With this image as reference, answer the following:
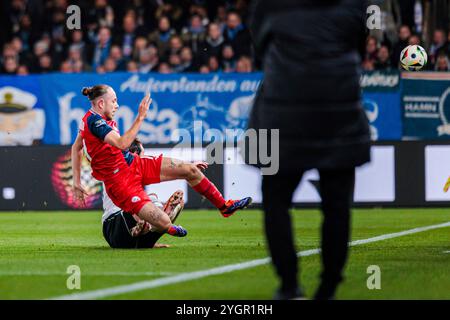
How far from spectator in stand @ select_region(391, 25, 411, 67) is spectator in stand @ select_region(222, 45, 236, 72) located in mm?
2648

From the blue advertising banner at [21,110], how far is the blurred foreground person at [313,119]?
37.4 ft

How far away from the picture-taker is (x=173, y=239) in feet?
38.1

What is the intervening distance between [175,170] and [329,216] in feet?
14.8

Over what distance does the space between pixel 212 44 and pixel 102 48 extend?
196cm

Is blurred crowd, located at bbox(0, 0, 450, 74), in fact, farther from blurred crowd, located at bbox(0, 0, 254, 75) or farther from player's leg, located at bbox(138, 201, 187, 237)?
player's leg, located at bbox(138, 201, 187, 237)

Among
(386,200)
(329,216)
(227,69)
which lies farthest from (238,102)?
(329,216)

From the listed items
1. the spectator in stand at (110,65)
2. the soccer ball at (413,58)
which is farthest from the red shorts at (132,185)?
the spectator in stand at (110,65)

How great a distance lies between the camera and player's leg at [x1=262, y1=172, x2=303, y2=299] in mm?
6184

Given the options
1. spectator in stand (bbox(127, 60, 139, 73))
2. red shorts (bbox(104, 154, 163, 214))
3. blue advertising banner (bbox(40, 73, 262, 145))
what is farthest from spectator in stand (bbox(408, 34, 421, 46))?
red shorts (bbox(104, 154, 163, 214))

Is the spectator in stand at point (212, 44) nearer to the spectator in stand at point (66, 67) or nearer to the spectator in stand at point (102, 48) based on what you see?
the spectator in stand at point (102, 48)

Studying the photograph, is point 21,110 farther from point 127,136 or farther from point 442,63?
point 127,136

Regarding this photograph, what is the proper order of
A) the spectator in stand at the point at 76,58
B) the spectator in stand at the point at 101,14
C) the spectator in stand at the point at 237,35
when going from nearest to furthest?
the spectator in stand at the point at 237,35 < the spectator in stand at the point at 76,58 < the spectator in stand at the point at 101,14

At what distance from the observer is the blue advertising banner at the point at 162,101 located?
17.2 m
